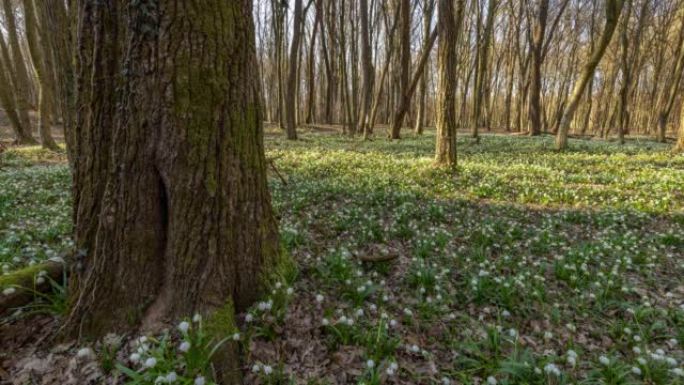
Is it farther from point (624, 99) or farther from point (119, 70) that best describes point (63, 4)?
point (624, 99)

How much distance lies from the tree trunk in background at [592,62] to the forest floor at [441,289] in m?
6.78

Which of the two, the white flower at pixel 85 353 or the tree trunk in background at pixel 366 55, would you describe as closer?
the white flower at pixel 85 353

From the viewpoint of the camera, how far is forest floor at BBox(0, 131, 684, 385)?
2850 millimetres

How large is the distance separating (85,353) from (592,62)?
1733 centimetres

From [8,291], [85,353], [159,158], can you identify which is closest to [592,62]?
[159,158]

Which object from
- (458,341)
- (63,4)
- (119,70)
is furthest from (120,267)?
(63,4)

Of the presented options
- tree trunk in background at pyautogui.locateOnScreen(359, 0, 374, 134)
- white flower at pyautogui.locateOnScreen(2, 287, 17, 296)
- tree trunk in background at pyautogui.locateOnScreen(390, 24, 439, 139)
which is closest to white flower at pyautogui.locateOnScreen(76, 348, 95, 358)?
white flower at pyautogui.locateOnScreen(2, 287, 17, 296)

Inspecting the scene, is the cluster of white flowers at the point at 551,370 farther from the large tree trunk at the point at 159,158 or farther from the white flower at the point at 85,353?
the white flower at the point at 85,353

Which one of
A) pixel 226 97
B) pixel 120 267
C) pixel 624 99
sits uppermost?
pixel 624 99

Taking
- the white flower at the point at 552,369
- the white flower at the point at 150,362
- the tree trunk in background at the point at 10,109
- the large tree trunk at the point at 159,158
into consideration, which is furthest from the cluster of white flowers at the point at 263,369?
the tree trunk in background at the point at 10,109

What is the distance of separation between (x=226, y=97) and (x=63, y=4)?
607cm

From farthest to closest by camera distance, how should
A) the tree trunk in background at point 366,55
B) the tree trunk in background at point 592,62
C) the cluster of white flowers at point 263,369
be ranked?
1. the tree trunk in background at point 366,55
2. the tree trunk in background at point 592,62
3. the cluster of white flowers at point 263,369

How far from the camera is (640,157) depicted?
1276 centimetres

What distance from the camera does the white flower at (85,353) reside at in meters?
2.60
